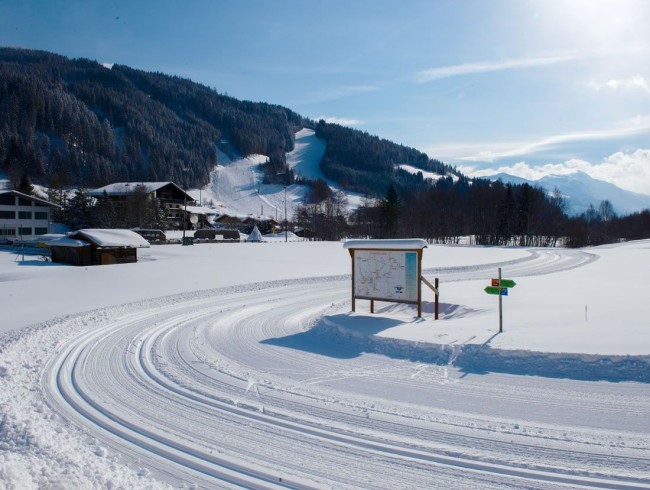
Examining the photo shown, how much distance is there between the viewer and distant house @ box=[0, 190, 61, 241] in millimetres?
58719

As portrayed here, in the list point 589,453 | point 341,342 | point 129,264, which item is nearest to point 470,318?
point 341,342

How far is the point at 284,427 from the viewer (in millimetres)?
6375

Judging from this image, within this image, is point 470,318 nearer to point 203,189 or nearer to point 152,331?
point 152,331

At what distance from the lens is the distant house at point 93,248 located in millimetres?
32688

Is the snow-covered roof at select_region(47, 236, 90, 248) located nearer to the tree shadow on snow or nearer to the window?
the tree shadow on snow

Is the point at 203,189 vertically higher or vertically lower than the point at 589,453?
higher

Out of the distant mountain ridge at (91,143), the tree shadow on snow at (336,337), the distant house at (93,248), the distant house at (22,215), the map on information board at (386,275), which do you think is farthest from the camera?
the distant mountain ridge at (91,143)

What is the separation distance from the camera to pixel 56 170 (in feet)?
420

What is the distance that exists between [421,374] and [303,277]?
59.6ft

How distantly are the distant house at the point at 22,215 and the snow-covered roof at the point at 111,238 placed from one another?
29.9 metres

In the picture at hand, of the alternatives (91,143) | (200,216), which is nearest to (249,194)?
(91,143)

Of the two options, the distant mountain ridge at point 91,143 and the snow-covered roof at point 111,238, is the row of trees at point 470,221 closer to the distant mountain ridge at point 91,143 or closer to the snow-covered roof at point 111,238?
the snow-covered roof at point 111,238

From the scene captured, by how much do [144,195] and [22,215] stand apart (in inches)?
643

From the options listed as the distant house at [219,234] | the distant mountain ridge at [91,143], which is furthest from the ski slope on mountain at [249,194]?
the distant house at [219,234]
